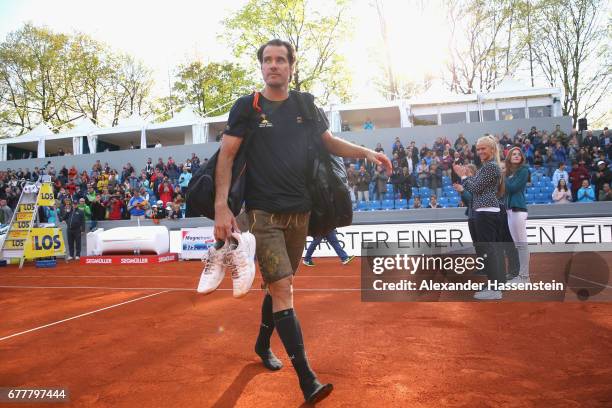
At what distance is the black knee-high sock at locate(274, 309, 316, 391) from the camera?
8.43 feet

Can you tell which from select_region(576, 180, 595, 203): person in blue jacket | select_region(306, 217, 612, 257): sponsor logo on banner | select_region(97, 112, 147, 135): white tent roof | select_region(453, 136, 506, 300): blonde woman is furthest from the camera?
select_region(97, 112, 147, 135): white tent roof

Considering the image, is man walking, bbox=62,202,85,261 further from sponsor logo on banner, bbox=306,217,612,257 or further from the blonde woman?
the blonde woman

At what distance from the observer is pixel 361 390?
9.34ft

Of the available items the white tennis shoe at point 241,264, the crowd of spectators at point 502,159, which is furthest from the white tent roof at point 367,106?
the white tennis shoe at point 241,264

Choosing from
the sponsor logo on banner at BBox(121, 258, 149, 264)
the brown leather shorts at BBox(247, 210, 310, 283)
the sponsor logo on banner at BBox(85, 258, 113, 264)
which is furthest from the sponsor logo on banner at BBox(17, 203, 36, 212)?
the brown leather shorts at BBox(247, 210, 310, 283)

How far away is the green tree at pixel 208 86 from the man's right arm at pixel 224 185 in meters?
34.8

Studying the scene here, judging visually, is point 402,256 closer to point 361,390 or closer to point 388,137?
point 361,390

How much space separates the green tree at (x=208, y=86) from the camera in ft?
125

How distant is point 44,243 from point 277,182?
1371 centimetres

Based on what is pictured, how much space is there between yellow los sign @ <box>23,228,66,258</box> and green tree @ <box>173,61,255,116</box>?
24545 mm

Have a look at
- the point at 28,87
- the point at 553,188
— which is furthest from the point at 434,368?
the point at 28,87

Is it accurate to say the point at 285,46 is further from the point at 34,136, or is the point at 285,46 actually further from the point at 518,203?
the point at 34,136

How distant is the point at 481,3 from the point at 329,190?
35.1m

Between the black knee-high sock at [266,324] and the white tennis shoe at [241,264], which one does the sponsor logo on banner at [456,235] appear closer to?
the black knee-high sock at [266,324]
